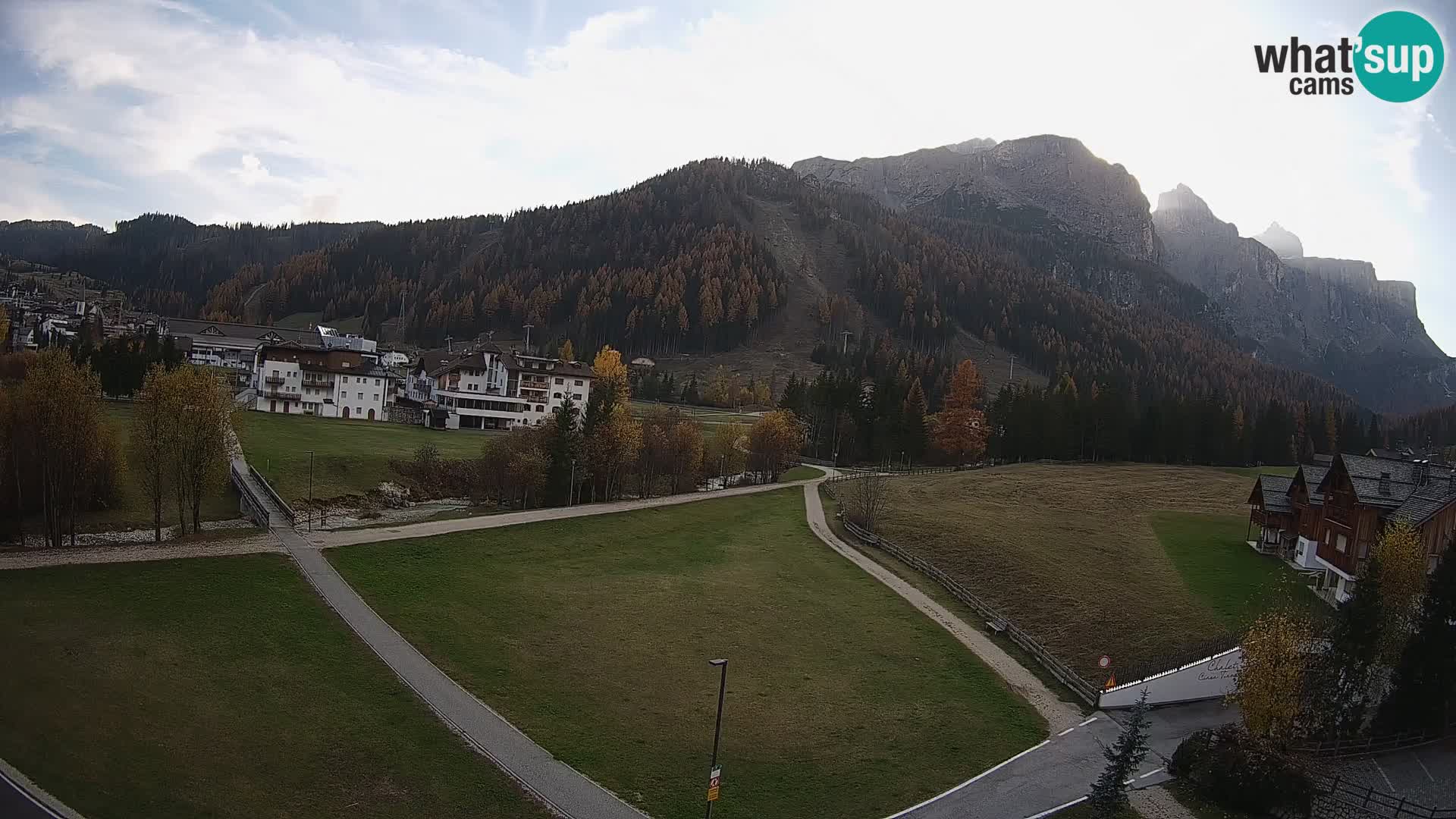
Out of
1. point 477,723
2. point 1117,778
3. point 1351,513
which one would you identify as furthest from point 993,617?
point 477,723

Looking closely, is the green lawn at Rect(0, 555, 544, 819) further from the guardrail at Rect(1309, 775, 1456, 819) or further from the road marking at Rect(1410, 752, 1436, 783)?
the road marking at Rect(1410, 752, 1436, 783)

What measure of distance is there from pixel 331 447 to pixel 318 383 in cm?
3107

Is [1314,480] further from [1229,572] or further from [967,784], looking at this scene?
[967,784]

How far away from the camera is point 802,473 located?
320 ft

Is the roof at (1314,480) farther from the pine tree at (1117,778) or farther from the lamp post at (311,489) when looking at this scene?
the lamp post at (311,489)

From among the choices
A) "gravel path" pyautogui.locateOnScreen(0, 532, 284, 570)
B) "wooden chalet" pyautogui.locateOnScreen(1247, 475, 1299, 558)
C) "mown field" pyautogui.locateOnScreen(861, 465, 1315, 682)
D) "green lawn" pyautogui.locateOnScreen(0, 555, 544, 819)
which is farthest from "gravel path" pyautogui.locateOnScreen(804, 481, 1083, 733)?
"gravel path" pyautogui.locateOnScreen(0, 532, 284, 570)

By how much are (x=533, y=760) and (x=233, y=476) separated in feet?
147

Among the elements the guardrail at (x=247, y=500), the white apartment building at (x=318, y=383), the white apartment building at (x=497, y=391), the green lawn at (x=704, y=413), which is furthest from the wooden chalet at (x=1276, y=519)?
the white apartment building at (x=318, y=383)

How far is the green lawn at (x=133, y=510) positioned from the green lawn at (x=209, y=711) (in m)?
15.3

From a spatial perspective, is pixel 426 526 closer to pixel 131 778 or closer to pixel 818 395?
pixel 131 778

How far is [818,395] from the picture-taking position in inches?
4343

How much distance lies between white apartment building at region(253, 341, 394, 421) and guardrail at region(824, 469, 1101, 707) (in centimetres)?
6561

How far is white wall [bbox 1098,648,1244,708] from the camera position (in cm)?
3547

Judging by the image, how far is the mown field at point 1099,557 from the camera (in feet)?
137
